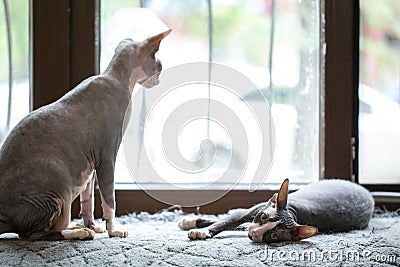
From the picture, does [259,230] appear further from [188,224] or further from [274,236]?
[188,224]

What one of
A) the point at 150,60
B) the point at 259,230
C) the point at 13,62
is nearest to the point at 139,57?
the point at 150,60

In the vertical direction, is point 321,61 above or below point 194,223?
above

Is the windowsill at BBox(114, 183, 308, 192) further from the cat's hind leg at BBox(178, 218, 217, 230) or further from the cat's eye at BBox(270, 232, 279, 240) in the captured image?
the cat's eye at BBox(270, 232, 279, 240)

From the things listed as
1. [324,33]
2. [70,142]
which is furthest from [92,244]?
[324,33]

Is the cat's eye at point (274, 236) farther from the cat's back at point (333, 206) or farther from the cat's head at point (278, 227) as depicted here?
the cat's back at point (333, 206)

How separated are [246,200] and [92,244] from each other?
70 cm

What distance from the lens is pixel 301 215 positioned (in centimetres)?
159

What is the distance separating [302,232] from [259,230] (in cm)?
11

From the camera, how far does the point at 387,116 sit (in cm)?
200

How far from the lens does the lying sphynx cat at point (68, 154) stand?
1407 mm

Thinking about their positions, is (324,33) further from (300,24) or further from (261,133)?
(261,133)

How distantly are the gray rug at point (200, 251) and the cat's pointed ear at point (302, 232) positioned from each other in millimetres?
21

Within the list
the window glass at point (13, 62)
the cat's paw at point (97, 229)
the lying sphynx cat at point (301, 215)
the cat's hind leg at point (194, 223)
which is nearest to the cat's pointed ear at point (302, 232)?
the lying sphynx cat at point (301, 215)

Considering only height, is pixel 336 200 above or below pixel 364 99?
below
